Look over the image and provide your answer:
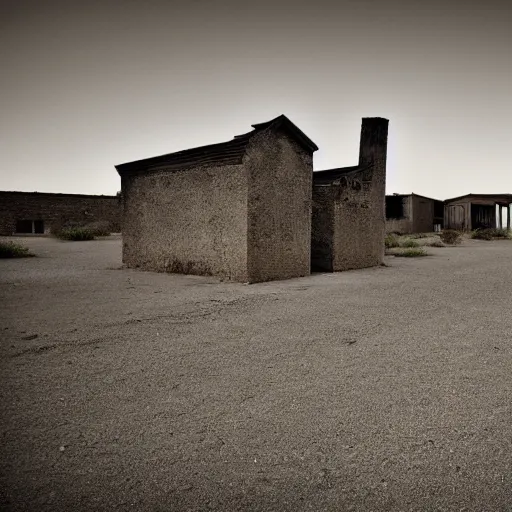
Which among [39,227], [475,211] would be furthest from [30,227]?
[475,211]

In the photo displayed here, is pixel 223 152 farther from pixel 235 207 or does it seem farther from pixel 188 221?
pixel 188 221

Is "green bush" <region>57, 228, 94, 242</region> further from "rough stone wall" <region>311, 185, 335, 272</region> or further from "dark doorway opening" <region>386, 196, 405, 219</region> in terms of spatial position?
"dark doorway opening" <region>386, 196, 405, 219</region>

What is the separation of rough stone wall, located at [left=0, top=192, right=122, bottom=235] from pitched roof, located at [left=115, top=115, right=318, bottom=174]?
17080 millimetres

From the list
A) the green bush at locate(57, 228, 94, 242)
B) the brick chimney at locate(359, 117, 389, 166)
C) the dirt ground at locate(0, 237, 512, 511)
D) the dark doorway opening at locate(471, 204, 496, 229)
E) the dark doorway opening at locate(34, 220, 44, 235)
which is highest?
the brick chimney at locate(359, 117, 389, 166)

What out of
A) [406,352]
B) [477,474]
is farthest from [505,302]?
[477,474]

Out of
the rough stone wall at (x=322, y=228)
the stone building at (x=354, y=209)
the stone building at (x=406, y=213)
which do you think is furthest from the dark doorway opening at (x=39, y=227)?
the stone building at (x=406, y=213)

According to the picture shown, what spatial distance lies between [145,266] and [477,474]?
7.44 metres

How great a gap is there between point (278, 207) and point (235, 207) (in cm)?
83

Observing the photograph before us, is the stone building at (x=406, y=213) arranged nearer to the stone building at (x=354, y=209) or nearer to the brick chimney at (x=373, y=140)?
the brick chimney at (x=373, y=140)

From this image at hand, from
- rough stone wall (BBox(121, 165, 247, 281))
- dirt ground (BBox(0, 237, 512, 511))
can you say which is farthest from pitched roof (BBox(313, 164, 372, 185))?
dirt ground (BBox(0, 237, 512, 511))

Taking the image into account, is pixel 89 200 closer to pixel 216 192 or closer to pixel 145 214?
pixel 145 214

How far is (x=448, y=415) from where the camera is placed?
1.89 m

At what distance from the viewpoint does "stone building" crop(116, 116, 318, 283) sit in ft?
20.6

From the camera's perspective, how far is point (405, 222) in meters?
26.4
